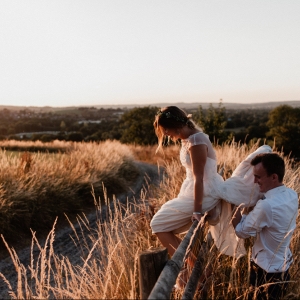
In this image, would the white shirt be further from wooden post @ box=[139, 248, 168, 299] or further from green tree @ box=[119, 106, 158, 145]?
green tree @ box=[119, 106, 158, 145]

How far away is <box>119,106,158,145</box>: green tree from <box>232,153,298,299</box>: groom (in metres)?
32.9

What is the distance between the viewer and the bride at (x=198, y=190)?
326cm

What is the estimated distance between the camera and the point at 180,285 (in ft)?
10.3

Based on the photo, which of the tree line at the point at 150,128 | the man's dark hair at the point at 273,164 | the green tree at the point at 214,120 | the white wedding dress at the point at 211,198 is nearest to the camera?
the man's dark hair at the point at 273,164

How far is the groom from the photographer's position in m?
2.65

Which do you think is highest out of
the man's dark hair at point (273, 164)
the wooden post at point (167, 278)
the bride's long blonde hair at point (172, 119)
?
the bride's long blonde hair at point (172, 119)

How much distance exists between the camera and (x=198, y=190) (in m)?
3.30

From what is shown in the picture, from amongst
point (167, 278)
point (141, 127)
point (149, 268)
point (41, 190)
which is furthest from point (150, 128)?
point (167, 278)

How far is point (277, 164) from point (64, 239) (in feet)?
17.8

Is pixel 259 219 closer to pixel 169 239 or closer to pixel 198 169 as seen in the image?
pixel 198 169

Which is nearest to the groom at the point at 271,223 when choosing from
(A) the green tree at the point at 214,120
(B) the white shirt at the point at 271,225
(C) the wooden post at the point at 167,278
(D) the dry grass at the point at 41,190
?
(B) the white shirt at the point at 271,225

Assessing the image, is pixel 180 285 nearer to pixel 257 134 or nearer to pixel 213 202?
pixel 213 202

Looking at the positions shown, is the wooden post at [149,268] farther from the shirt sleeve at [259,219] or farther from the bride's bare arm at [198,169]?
the bride's bare arm at [198,169]

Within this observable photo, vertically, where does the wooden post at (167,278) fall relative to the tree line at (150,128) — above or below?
above
